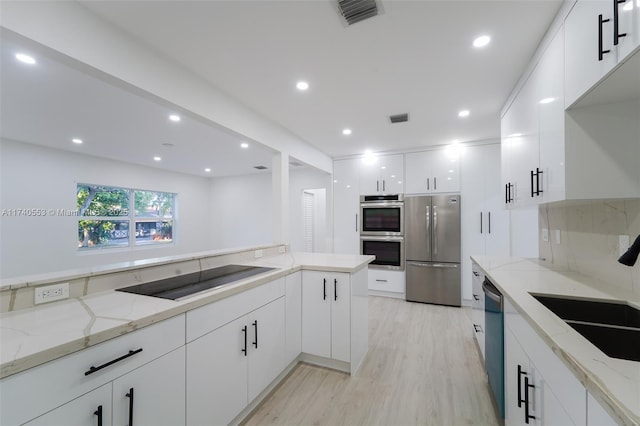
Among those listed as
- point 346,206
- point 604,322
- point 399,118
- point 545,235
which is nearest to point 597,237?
point 604,322

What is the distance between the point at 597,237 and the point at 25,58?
13.9 ft

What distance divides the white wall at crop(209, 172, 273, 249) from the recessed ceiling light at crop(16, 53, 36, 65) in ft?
15.9

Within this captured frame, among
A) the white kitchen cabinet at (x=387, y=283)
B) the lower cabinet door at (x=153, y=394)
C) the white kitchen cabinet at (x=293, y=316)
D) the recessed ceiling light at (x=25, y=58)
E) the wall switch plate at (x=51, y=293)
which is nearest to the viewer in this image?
the lower cabinet door at (x=153, y=394)

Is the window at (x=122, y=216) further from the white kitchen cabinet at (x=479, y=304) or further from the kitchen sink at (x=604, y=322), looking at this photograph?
the kitchen sink at (x=604, y=322)

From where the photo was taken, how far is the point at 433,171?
4301 millimetres

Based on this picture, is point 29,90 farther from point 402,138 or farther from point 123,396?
point 402,138

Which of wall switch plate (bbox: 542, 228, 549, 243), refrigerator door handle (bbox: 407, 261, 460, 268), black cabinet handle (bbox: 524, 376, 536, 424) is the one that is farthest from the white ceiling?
refrigerator door handle (bbox: 407, 261, 460, 268)

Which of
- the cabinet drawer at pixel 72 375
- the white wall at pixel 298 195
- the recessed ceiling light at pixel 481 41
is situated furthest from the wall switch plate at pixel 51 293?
the white wall at pixel 298 195

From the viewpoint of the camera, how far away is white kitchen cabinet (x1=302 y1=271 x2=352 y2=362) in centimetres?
219

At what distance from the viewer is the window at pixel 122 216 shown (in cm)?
495

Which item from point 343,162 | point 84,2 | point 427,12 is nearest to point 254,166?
point 343,162

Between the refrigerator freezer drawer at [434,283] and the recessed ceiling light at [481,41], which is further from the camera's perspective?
the refrigerator freezer drawer at [434,283]

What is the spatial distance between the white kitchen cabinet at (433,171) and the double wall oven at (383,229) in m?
0.35

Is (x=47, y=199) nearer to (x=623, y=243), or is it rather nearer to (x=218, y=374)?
(x=218, y=374)
